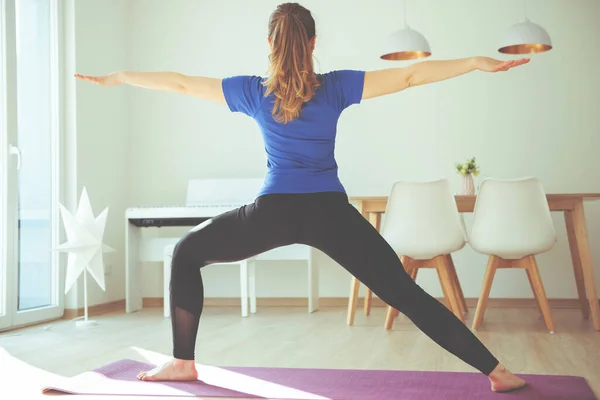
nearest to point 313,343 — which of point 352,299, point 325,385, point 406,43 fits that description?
point 352,299

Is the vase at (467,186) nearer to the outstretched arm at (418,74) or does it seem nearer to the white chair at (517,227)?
the white chair at (517,227)

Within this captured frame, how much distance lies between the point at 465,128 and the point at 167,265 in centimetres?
267

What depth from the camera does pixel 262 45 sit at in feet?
22.1

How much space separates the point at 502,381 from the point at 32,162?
4015mm

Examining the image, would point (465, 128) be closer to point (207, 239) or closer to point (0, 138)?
point (0, 138)

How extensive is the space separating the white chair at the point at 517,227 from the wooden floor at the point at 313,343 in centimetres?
34

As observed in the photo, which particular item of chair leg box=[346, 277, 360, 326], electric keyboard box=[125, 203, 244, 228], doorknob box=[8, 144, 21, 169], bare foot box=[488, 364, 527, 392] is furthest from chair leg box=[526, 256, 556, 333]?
doorknob box=[8, 144, 21, 169]

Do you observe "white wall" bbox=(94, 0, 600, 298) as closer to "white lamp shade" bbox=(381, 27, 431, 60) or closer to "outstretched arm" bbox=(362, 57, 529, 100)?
"white lamp shade" bbox=(381, 27, 431, 60)

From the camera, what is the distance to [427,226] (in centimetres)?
473

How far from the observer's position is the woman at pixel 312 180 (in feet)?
8.08

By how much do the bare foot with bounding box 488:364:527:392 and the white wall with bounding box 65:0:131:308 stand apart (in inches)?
156

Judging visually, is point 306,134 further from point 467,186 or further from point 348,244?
point 467,186

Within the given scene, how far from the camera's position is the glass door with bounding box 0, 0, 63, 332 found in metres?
5.18

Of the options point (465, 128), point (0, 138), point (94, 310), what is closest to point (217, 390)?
point (0, 138)
